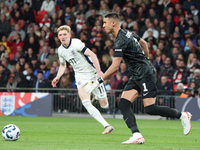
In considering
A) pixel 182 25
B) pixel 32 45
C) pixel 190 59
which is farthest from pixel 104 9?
pixel 190 59

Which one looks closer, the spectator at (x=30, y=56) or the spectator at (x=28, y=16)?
the spectator at (x=30, y=56)

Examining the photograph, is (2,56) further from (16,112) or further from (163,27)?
(163,27)

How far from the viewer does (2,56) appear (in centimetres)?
2011

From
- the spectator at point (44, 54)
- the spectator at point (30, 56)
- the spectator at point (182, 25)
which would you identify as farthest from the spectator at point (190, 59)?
the spectator at point (30, 56)

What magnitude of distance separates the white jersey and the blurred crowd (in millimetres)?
6550

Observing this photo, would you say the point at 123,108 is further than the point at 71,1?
No

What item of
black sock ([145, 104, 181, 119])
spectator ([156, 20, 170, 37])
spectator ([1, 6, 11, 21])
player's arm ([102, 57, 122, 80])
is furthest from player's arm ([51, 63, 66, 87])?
spectator ([1, 6, 11, 21])

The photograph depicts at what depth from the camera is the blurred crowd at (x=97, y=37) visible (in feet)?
53.3

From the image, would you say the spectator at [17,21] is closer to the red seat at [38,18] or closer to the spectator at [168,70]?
the red seat at [38,18]

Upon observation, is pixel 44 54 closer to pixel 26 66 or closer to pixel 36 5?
pixel 26 66

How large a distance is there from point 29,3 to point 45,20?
2295 mm

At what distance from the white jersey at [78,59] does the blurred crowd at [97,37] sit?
6.55 meters

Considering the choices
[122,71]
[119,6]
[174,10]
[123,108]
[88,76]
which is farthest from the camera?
[119,6]

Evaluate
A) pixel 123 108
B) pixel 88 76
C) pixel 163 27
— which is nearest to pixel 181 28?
pixel 163 27
